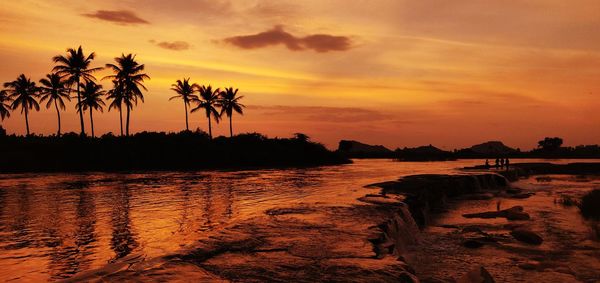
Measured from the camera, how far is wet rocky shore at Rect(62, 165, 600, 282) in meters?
7.05

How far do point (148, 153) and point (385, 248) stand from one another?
52849 mm

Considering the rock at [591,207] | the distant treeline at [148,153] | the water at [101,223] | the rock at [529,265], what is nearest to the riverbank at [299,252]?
the water at [101,223]

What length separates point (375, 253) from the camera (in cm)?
827

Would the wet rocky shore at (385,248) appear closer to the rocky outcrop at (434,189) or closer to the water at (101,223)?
the rocky outcrop at (434,189)

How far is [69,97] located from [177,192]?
5609 centimetres

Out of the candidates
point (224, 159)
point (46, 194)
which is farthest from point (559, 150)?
point (46, 194)

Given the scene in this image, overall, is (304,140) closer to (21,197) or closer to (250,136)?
(250,136)

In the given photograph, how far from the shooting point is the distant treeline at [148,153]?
50.9 meters

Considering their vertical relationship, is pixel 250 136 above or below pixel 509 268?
above

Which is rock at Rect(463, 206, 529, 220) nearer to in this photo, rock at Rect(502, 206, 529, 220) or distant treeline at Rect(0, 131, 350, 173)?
rock at Rect(502, 206, 529, 220)

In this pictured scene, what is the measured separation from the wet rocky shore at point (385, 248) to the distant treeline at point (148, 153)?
4421 centimetres

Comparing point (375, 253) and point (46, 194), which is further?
point (46, 194)

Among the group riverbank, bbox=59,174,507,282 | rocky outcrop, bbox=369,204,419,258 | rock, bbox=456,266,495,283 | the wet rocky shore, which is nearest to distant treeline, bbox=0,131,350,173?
the wet rocky shore

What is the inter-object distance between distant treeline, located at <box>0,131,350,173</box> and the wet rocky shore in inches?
1741
